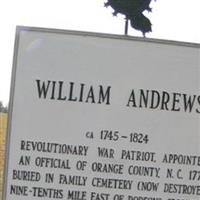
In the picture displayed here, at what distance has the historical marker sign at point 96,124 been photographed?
12.3ft

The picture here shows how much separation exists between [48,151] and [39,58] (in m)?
0.50

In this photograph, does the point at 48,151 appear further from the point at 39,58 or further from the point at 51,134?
the point at 39,58

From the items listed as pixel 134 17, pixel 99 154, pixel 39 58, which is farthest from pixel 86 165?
pixel 134 17

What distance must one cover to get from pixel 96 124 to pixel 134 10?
16.8 meters

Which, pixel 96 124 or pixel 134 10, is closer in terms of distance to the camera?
pixel 96 124

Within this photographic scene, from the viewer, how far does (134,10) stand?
800 inches

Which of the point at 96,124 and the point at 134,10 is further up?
the point at 134,10

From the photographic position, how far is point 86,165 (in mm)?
3734

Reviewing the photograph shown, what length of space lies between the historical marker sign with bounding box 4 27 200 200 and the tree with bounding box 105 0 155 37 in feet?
52.0

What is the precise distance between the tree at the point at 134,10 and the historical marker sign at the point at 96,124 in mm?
15848

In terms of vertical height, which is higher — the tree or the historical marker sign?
the tree

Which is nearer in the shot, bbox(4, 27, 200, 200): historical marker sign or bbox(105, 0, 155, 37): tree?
bbox(4, 27, 200, 200): historical marker sign

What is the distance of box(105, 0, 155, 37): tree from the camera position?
19.8 metres

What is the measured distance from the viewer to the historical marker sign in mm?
3744
